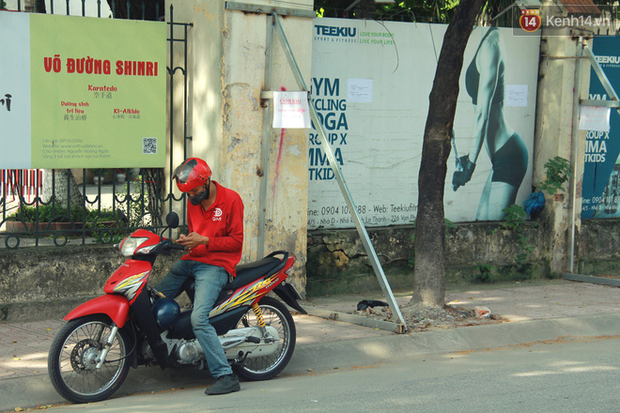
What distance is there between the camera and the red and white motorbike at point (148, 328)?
5.39 m

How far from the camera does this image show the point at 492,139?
34.6 ft

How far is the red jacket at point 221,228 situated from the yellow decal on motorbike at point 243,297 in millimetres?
169

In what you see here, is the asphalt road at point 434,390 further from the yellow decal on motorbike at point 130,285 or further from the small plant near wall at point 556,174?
the small plant near wall at point 556,174

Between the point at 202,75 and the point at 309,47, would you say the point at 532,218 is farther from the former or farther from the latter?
the point at 202,75

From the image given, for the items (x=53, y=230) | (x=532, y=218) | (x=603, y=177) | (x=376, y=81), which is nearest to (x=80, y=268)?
(x=53, y=230)

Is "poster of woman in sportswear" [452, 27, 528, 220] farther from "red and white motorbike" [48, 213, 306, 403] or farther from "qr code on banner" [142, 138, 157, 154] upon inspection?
"red and white motorbike" [48, 213, 306, 403]

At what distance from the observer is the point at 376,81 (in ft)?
31.9

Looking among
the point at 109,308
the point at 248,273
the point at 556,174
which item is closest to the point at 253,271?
the point at 248,273

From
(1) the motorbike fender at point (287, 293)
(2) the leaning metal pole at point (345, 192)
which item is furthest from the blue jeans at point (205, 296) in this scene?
(2) the leaning metal pole at point (345, 192)

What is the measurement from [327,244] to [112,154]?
2.70 meters

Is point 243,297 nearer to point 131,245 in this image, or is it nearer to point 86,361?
point 131,245

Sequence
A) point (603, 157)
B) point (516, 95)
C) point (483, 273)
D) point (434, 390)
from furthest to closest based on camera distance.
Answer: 1. point (603, 157)
2. point (516, 95)
3. point (483, 273)
4. point (434, 390)

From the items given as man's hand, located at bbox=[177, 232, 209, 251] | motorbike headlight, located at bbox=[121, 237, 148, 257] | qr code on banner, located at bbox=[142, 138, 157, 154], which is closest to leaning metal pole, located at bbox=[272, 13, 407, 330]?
qr code on banner, located at bbox=[142, 138, 157, 154]

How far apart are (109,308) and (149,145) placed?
3.22 metres
